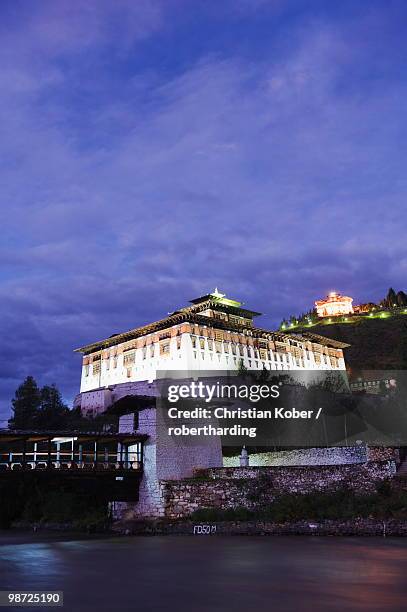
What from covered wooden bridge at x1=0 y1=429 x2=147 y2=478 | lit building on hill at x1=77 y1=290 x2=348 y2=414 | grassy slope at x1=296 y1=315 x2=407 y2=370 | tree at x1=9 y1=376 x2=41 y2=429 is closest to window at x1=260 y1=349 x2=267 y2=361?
lit building on hill at x1=77 y1=290 x2=348 y2=414

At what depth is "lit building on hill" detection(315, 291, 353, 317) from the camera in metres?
128

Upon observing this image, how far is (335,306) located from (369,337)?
23.4 m

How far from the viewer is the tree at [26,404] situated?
2571 inches

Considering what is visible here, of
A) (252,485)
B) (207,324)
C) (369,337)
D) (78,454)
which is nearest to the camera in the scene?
(252,485)

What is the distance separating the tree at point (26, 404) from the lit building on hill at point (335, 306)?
7283 cm

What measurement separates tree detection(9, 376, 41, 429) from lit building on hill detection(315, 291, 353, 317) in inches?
2867

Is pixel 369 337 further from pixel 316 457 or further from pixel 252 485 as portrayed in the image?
pixel 252 485

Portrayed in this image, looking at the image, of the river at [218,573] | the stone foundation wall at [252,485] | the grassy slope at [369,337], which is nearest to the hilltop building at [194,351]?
the grassy slope at [369,337]

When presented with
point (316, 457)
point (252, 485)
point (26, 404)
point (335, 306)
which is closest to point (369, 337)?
point (335, 306)

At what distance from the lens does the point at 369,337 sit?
106 metres

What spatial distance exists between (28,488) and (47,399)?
34.8m

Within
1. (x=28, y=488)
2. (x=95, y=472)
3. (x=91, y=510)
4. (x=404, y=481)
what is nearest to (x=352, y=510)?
(x=404, y=481)

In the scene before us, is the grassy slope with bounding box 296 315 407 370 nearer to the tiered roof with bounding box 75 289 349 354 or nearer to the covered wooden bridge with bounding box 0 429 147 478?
the tiered roof with bounding box 75 289 349 354

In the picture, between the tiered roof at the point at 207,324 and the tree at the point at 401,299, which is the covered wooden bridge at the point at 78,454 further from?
the tree at the point at 401,299
